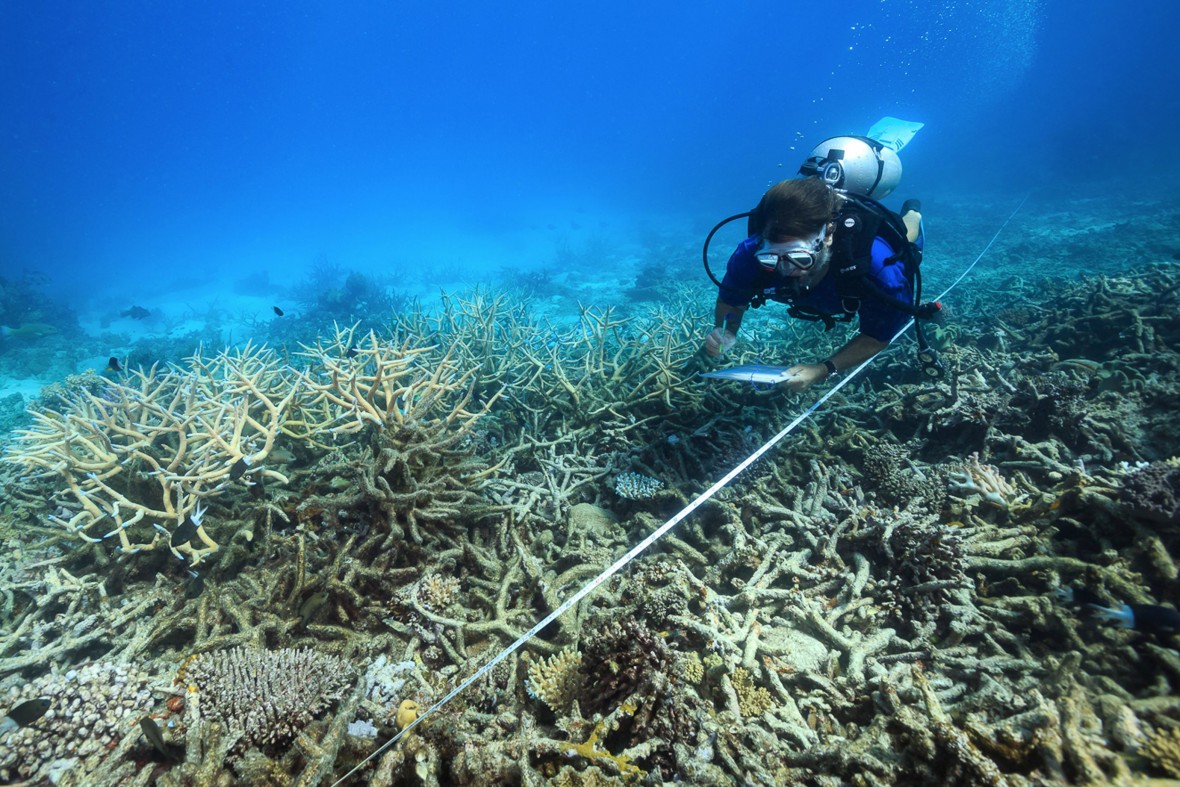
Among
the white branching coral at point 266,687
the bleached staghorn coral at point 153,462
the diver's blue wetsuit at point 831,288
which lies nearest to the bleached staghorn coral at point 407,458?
the bleached staghorn coral at point 153,462

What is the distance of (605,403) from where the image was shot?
14.5ft

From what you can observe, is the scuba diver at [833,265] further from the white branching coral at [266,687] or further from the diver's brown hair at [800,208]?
the white branching coral at [266,687]

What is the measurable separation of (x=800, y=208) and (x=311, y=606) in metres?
4.01

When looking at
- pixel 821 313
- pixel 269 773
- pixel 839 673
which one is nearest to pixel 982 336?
pixel 821 313

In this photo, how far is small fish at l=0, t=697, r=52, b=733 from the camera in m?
2.00

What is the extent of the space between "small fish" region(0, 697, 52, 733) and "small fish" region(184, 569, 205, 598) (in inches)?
30.1

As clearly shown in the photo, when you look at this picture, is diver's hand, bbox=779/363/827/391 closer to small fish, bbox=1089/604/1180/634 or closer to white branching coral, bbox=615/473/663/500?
white branching coral, bbox=615/473/663/500

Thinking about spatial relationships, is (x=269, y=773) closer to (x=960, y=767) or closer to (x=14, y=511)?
(x=960, y=767)

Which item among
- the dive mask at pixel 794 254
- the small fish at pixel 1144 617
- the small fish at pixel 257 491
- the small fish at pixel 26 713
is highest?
the dive mask at pixel 794 254

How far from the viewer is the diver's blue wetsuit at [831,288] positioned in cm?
320

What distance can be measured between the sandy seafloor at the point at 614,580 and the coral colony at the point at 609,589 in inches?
0.7

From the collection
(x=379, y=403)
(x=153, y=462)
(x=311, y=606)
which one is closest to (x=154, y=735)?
(x=311, y=606)

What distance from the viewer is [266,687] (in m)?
2.17

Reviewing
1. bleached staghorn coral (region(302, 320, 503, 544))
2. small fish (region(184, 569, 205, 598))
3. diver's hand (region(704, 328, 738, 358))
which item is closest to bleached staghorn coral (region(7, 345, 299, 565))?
small fish (region(184, 569, 205, 598))
